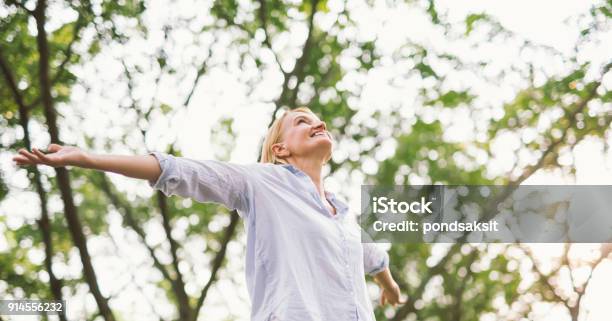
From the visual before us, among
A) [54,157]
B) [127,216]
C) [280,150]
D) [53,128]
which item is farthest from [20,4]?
[54,157]

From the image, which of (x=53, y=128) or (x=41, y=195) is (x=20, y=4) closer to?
(x=53, y=128)

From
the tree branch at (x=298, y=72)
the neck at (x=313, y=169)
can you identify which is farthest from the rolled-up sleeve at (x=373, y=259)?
the tree branch at (x=298, y=72)

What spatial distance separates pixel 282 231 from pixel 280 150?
48cm

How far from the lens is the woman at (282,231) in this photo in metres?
2.36

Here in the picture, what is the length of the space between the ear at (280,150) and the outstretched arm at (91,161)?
0.66 meters

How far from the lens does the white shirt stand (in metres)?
2.39

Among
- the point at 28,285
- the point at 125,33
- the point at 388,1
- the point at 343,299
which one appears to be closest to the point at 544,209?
the point at 388,1

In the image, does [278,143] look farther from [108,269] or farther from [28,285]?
[108,269]

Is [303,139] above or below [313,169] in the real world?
above

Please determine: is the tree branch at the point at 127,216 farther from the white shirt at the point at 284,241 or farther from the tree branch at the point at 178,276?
the white shirt at the point at 284,241

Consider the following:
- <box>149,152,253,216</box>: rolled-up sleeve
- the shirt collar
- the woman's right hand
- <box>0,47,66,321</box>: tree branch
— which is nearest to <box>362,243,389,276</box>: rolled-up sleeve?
the shirt collar

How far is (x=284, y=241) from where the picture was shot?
97.3 inches

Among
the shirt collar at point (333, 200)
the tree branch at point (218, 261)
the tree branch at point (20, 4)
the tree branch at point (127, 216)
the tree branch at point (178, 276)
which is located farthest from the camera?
the tree branch at point (127, 216)

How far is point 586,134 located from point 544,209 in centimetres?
83
